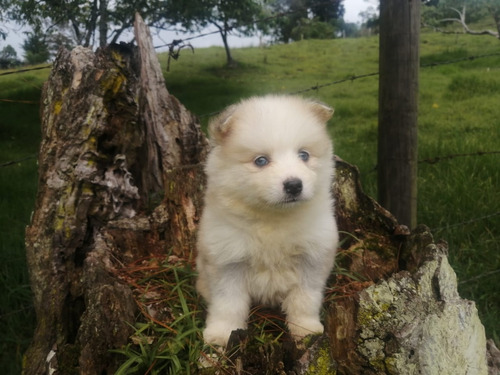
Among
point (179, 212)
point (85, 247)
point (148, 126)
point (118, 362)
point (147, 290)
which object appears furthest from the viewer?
point (148, 126)

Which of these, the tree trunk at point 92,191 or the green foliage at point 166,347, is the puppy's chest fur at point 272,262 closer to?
the green foliage at point 166,347

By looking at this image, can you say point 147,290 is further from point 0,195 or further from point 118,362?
point 0,195

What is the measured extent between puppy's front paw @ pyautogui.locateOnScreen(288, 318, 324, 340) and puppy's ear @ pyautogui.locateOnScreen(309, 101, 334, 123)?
1.06 m

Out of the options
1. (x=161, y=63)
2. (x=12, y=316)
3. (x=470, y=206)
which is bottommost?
(x=12, y=316)

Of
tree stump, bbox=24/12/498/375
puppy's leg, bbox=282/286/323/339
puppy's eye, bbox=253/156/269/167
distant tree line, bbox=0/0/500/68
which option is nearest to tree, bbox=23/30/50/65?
distant tree line, bbox=0/0/500/68

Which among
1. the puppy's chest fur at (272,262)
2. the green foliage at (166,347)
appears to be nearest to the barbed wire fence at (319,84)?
the puppy's chest fur at (272,262)

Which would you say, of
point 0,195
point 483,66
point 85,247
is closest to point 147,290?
point 85,247

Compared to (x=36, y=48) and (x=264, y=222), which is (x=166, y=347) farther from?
(x=36, y=48)

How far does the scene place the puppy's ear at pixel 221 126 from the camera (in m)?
2.51

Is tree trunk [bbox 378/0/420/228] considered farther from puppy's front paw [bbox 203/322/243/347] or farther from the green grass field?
puppy's front paw [bbox 203/322/243/347]

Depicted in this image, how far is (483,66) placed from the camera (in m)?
4.26

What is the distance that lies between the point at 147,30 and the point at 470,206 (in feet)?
10.1

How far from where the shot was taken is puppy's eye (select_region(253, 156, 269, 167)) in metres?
2.39

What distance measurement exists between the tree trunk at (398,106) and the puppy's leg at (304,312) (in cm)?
139
